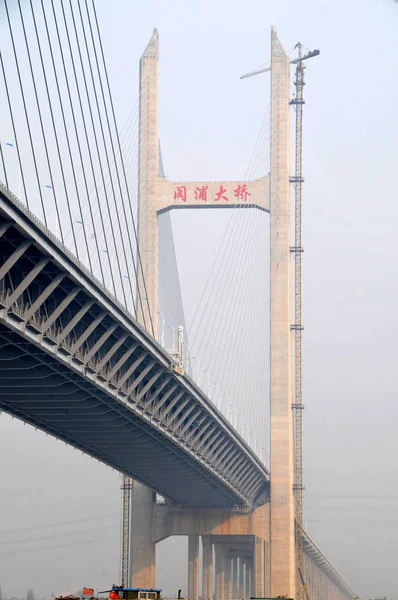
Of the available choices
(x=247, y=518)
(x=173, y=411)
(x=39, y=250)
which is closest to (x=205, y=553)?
(x=247, y=518)

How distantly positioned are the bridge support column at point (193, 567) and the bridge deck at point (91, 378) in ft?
68.2

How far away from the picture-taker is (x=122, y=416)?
221 ft

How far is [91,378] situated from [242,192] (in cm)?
4472

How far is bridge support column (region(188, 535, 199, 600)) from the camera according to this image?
117 meters

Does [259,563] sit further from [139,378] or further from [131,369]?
[131,369]

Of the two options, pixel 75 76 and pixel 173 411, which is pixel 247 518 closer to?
pixel 173 411

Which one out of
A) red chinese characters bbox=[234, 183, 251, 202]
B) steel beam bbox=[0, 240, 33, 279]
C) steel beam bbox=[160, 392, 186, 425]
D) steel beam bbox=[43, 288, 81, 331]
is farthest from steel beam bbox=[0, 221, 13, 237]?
red chinese characters bbox=[234, 183, 251, 202]

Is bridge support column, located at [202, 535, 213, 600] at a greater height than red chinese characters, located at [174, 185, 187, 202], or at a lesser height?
lesser

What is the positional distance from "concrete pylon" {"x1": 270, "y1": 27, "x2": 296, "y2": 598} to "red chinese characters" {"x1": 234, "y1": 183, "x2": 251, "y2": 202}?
7.53 feet

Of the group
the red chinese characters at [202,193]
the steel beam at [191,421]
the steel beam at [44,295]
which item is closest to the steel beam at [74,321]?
the steel beam at [44,295]

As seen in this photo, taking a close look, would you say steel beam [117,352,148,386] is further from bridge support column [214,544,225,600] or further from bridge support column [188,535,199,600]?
bridge support column [214,544,225,600]

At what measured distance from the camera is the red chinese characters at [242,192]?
323ft

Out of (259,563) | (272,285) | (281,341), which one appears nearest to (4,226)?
(272,285)

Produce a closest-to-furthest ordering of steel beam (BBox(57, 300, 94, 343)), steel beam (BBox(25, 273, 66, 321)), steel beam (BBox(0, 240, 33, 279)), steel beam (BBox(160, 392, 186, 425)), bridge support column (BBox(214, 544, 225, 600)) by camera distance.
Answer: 1. steel beam (BBox(0, 240, 33, 279))
2. steel beam (BBox(25, 273, 66, 321))
3. steel beam (BBox(57, 300, 94, 343))
4. steel beam (BBox(160, 392, 186, 425))
5. bridge support column (BBox(214, 544, 225, 600))
